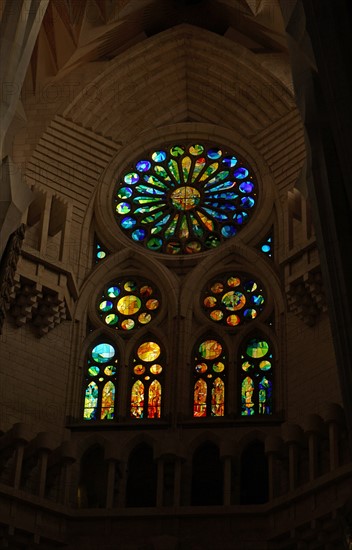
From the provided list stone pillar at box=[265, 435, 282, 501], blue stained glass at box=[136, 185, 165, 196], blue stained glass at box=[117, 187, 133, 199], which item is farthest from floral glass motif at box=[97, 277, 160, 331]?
stone pillar at box=[265, 435, 282, 501]

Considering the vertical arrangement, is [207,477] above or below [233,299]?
below

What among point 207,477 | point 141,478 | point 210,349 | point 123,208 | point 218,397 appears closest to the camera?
point 207,477

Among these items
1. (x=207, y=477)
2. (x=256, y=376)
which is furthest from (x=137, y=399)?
(x=256, y=376)

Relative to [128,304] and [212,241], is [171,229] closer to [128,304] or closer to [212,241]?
[212,241]

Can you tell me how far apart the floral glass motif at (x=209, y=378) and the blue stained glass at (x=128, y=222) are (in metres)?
2.83

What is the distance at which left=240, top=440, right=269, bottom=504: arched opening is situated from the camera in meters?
18.9

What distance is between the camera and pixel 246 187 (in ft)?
73.5

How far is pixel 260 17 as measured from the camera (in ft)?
71.4

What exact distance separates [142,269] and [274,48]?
4.77m

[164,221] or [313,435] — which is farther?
[164,221]

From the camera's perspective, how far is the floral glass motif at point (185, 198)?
2203 cm

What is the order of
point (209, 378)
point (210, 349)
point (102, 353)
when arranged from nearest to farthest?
point (209, 378) < point (210, 349) < point (102, 353)

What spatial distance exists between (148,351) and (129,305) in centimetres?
105

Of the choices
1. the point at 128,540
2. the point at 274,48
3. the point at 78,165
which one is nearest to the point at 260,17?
the point at 274,48
